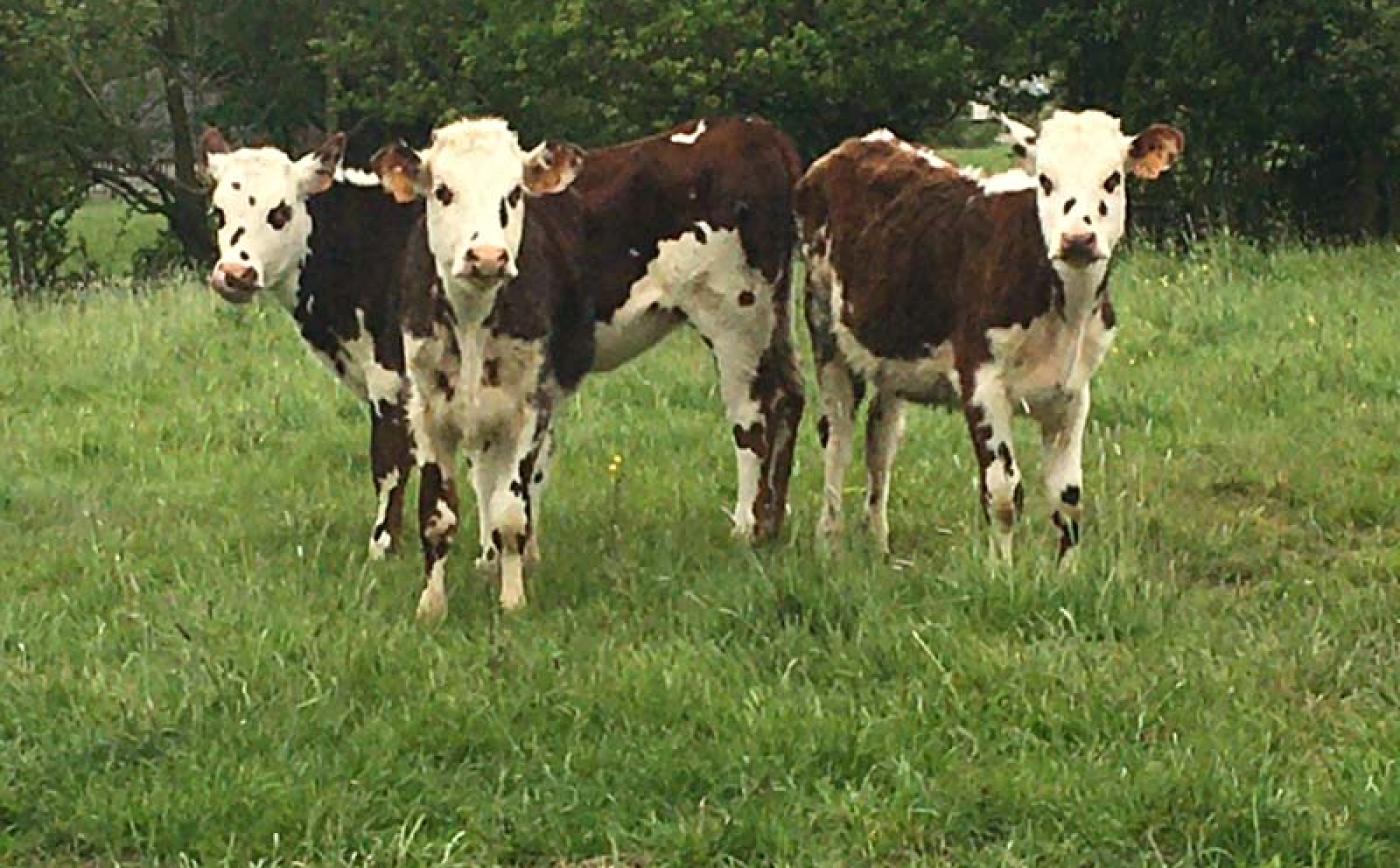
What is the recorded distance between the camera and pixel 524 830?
4.77 m

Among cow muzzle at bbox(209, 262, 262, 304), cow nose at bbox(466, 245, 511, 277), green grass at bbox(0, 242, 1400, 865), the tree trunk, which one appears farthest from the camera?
the tree trunk

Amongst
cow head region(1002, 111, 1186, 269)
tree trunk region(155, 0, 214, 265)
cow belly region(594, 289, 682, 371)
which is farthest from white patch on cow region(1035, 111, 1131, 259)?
tree trunk region(155, 0, 214, 265)

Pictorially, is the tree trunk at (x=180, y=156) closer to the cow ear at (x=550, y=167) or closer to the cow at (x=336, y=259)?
the cow at (x=336, y=259)

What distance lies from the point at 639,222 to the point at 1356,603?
3.62 m

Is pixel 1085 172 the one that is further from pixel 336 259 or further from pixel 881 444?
pixel 336 259

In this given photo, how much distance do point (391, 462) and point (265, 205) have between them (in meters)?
1.33

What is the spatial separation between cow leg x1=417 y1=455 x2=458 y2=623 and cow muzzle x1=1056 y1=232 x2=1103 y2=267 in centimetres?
251

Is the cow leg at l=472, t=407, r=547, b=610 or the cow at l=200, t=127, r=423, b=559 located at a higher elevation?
the cow at l=200, t=127, r=423, b=559

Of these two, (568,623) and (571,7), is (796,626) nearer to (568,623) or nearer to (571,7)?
(568,623)

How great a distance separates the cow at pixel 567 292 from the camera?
704 centimetres

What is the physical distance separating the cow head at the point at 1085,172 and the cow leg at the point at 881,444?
1606 mm

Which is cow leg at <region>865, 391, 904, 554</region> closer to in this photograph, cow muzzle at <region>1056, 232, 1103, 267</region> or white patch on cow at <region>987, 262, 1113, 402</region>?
white patch on cow at <region>987, 262, 1113, 402</region>

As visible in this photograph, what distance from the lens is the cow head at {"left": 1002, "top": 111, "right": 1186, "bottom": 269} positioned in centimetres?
670

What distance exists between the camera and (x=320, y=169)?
28.7 ft
